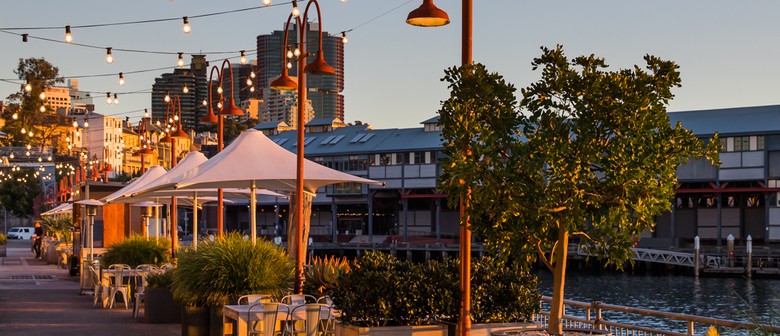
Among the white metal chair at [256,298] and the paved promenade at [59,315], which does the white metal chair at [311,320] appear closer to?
the white metal chair at [256,298]

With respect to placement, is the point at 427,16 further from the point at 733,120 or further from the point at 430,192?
the point at 430,192

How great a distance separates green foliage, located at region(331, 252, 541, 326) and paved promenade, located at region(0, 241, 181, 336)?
513cm

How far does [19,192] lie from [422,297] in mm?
118292

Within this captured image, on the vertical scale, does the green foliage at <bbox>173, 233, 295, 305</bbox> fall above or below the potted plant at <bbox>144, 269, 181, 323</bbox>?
above

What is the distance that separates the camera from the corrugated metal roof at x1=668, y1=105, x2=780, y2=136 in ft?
247

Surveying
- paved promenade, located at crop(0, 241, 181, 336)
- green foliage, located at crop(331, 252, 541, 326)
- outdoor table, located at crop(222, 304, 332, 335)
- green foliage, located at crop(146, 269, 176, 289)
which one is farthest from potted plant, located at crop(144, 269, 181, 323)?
green foliage, located at crop(331, 252, 541, 326)

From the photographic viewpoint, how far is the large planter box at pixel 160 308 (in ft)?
62.0

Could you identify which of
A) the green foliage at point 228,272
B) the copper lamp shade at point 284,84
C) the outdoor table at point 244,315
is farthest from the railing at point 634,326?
the copper lamp shade at point 284,84

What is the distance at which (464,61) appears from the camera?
1234cm

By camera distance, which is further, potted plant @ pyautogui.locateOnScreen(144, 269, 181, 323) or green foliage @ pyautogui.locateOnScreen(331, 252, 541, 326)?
potted plant @ pyautogui.locateOnScreen(144, 269, 181, 323)

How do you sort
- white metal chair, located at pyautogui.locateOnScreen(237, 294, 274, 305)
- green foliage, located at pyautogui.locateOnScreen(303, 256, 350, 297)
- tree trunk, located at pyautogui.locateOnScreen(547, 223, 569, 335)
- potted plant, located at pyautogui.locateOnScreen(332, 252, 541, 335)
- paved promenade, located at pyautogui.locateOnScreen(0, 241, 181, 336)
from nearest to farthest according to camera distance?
tree trunk, located at pyautogui.locateOnScreen(547, 223, 569, 335) → potted plant, located at pyautogui.locateOnScreen(332, 252, 541, 335) → white metal chair, located at pyautogui.locateOnScreen(237, 294, 274, 305) → green foliage, located at pyautogui.locateOnScreen(303, 256, 350, 297) → paved promenade, located at pyautogui.locateOnScreen(0, 241, 181, 336)

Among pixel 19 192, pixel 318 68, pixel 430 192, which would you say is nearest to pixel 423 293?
pixel 318 68

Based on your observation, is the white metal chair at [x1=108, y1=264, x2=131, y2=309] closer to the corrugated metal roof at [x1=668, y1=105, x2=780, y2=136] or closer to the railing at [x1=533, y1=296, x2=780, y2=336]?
the railing at [x1=533, y1=296, x2=780, y2=336]

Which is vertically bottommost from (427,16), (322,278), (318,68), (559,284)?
(322,278)
